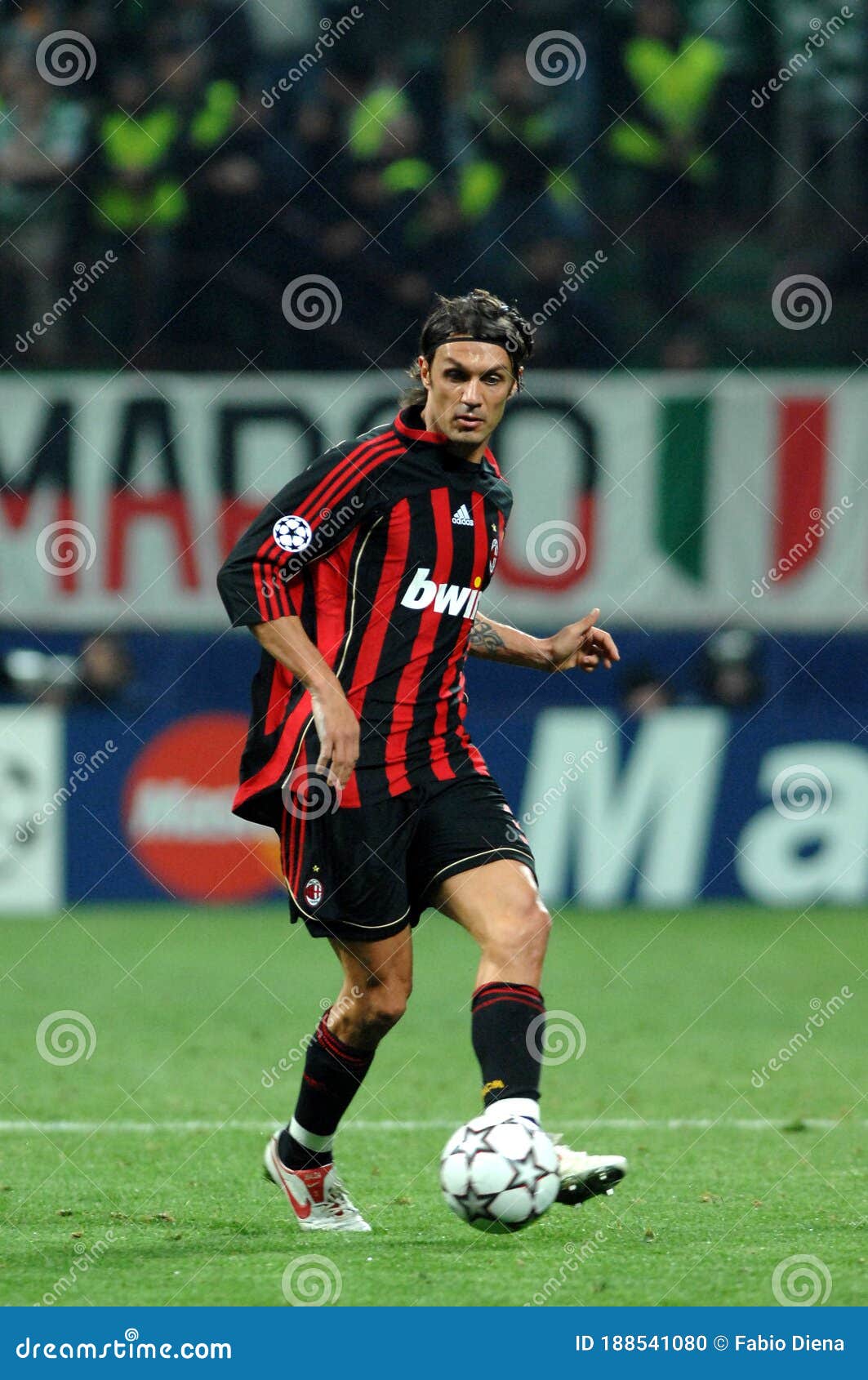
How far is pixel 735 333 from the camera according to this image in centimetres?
1349

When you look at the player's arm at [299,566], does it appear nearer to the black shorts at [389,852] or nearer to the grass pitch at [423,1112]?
the black shorts at [389,852]

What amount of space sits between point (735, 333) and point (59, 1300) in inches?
416

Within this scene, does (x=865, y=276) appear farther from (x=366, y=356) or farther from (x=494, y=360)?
(x=494, y=360)

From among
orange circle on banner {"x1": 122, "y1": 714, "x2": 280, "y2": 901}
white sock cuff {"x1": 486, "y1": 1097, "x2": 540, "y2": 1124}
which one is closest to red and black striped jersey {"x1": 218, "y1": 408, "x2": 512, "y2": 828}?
white sock cuff {"x1": 486, "y1": 1097, "x2": 540, "y2": 1124}

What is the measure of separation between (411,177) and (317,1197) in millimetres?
9373

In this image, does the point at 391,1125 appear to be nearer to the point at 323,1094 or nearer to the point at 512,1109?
the point at 323,1094

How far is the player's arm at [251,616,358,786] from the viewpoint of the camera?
4410mm

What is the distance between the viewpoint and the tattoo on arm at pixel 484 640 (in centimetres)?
513


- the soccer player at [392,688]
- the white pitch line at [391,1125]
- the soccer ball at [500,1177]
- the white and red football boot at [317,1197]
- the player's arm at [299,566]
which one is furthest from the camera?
the white pitch line at [391,1125]

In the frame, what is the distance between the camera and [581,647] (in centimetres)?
511

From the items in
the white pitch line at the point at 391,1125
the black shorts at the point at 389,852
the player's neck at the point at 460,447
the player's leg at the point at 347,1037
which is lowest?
the white pitch line at the point at 391,1125

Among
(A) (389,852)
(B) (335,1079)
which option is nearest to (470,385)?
(A) (389,852)

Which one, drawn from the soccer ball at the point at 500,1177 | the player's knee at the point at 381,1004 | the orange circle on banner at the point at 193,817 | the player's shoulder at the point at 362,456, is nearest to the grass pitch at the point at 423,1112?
the soccer ball at the point at 500,1177

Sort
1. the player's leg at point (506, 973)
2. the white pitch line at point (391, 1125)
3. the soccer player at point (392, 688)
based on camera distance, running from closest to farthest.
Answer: the player's leg at point (506, 973)
the soccer player at point (392, 688)
the white pitch line at point (391, 1125)
